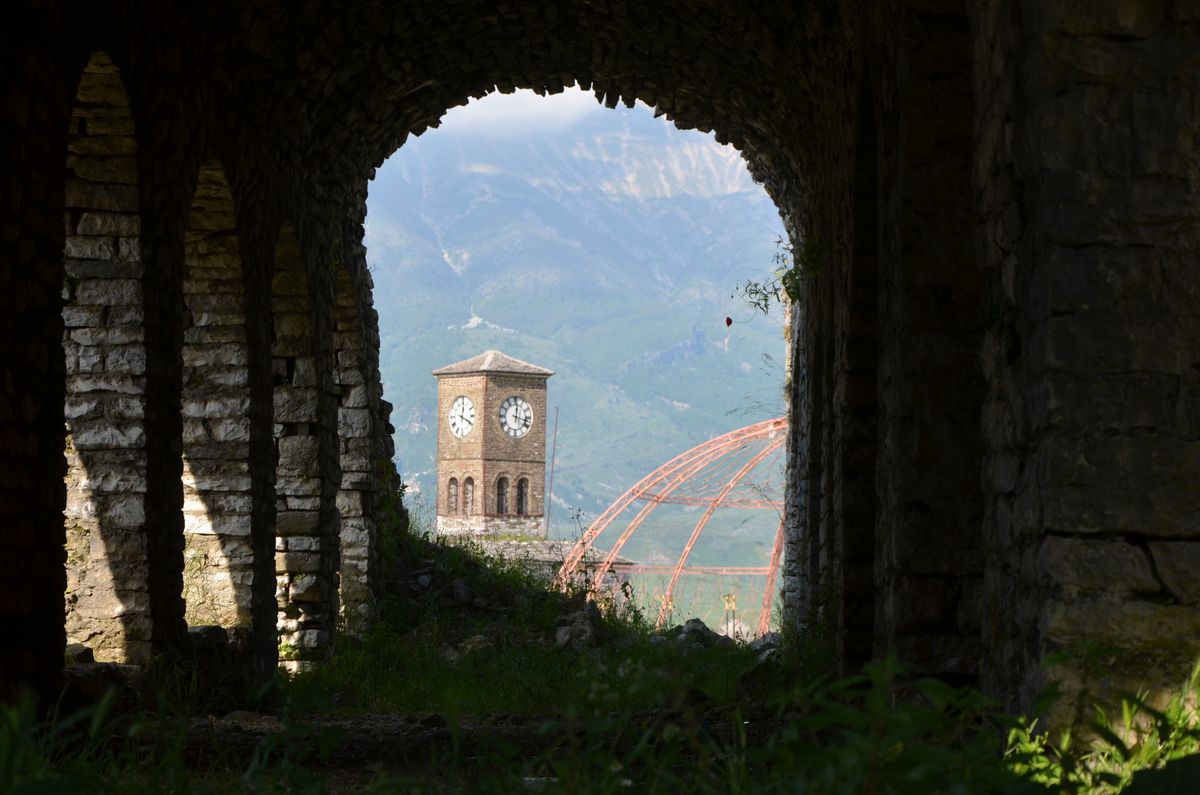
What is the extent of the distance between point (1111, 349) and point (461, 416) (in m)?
56.1

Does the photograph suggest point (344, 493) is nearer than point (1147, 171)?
No

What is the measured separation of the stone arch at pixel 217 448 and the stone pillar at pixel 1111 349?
5733 millimetres

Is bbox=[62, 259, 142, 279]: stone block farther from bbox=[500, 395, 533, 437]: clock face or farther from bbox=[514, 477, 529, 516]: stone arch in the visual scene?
bbox=[514, 477, 529, 516]: stone arch

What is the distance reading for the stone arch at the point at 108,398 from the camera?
6.57 m

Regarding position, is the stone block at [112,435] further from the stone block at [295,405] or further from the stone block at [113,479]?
the stone block at [295,405]

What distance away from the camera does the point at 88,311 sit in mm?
6590

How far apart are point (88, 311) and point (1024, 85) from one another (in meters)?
4.47

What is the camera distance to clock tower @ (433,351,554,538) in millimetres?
58125

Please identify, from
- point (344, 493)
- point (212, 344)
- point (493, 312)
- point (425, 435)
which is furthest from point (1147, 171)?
point (493, 312)

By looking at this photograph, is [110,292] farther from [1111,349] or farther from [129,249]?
[1111,349]

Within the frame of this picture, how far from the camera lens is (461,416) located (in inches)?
2330

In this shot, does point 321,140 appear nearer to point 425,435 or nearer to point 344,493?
point 344,493

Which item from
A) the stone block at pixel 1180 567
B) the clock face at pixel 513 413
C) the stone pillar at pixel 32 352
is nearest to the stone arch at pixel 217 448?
the stone pillar at pixel 32 352

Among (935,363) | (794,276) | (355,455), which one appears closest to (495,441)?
(355,455)
